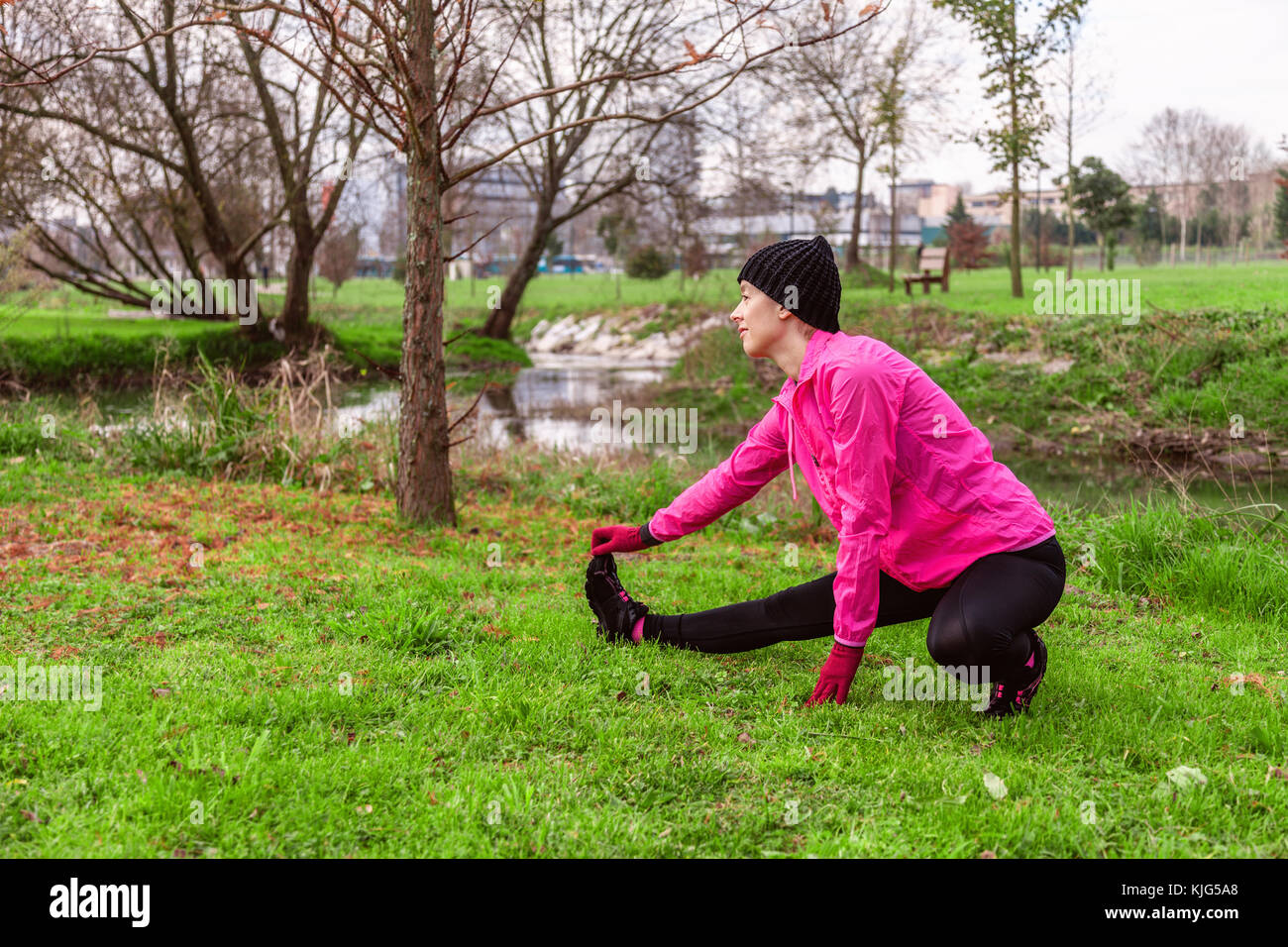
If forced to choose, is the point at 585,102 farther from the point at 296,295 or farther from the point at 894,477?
the point at 894,477

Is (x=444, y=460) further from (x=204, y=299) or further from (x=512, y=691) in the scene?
(x=204, y=299)

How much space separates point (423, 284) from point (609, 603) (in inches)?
107

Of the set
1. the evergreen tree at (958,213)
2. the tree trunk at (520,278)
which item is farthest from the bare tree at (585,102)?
the evergreen tree at (958,213)

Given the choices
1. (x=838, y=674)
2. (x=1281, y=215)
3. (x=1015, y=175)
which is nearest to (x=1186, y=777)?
(x=838, y=674)

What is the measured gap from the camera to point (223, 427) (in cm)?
832

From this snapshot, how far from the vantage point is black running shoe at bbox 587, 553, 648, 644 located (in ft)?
13.8

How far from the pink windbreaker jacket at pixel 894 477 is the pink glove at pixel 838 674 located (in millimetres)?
42

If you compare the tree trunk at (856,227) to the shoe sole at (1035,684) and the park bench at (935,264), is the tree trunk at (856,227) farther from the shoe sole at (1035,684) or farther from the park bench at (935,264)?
the shoe sole at (1035,684)

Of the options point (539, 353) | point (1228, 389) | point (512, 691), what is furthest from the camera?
point (539, 353)

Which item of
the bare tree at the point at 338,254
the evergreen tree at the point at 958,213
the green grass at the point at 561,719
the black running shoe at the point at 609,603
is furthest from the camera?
the evergreen tree at the point at 958,213

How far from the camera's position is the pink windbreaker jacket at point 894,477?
3248 mm

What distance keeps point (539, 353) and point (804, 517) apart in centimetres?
2248
